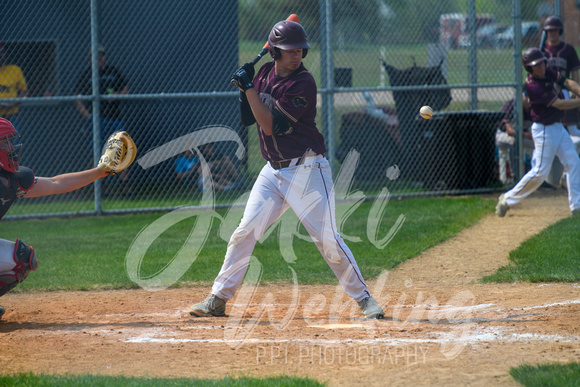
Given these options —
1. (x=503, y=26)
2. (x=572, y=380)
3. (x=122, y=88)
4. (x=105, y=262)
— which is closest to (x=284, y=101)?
(x=572, y=380)

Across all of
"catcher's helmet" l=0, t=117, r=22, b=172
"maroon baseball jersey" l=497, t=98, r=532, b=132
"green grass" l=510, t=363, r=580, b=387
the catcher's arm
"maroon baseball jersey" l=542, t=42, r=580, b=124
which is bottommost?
"maroon baseball jersey" l=497, t=98, r=532, b=132

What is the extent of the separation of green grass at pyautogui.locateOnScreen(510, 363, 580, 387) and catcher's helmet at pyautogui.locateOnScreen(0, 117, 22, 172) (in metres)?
3.38

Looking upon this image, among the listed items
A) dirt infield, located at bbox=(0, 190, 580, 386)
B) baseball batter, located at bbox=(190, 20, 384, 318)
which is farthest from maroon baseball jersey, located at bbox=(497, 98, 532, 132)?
baseball batter, located at bbox=(190, 20, 384, 318)

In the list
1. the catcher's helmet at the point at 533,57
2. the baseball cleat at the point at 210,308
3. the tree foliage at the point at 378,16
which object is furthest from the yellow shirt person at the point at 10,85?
the catcher's helmet at the point at 533,57

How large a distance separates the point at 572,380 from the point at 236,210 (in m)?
6.35

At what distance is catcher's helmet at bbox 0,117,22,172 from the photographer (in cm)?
440

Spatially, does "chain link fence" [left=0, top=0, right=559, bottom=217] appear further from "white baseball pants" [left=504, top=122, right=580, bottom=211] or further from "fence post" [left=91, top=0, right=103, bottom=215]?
"white baseball pants" [left=504, top=122, right=580, bottom=211]

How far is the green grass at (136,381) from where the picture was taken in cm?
323

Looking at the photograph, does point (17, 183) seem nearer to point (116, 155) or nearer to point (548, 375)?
point (116, 155)

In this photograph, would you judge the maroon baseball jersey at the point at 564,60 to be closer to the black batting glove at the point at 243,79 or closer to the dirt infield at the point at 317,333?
the dirt infield at the point at 317,333

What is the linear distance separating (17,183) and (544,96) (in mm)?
6010

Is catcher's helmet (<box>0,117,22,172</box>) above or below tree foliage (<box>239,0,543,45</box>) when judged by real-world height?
above

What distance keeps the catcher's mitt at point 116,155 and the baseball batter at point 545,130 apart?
507 centimetres

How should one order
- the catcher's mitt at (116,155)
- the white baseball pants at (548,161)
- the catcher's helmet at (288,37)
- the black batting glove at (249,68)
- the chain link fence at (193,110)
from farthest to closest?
the chain link fence at (193,110) < the white baseball pants at (548,161) < the catcher's mitt at (116,155) < the black batting glove at (249,68) < the catcher's helmet at (288,37)
